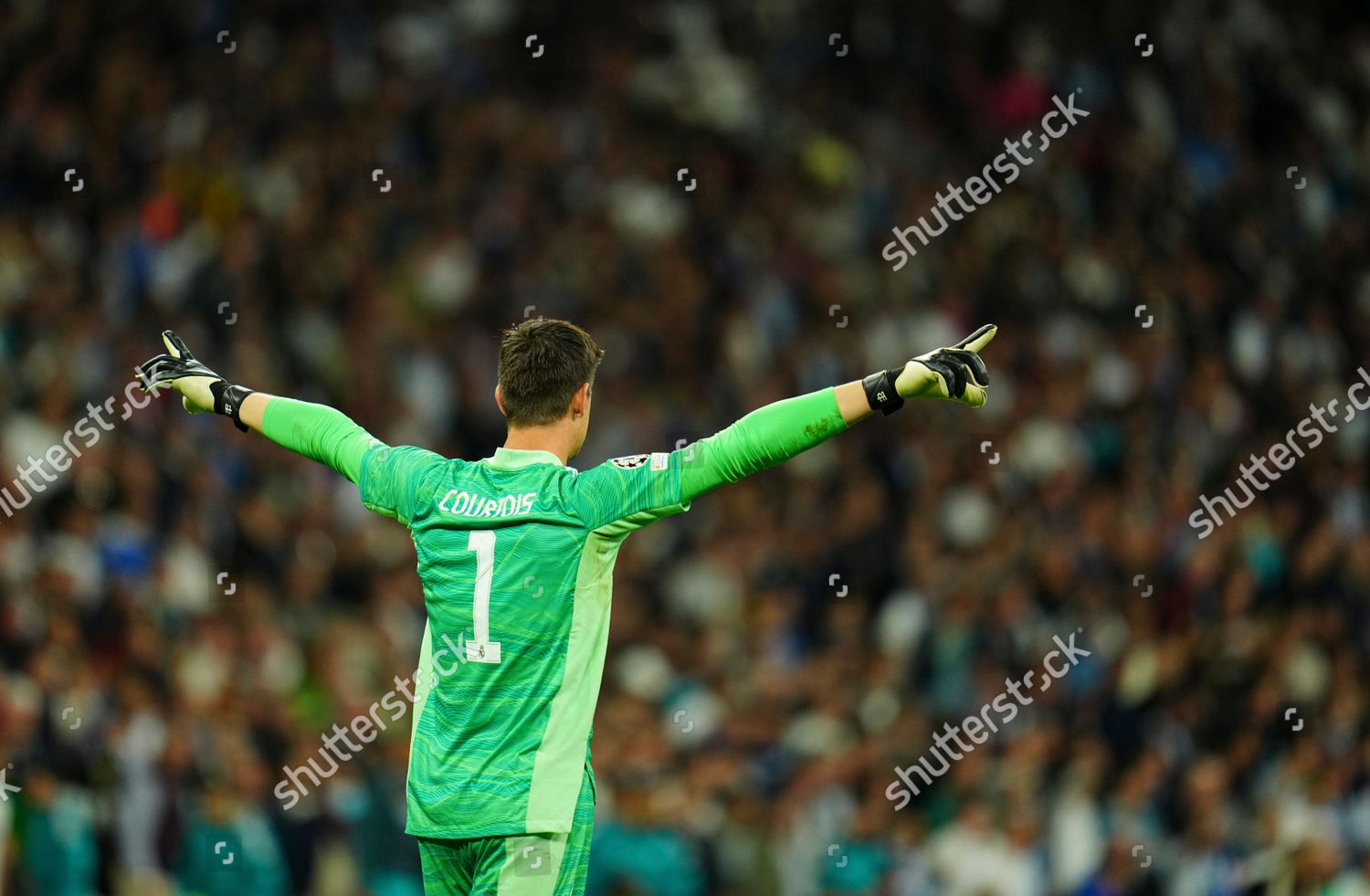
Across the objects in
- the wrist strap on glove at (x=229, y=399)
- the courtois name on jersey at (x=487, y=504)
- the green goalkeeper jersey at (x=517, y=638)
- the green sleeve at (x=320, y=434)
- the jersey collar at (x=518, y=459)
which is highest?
the wrist strap on glove at (x=229, y=399)

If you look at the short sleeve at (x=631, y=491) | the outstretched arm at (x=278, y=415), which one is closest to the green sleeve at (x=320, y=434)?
the outstretched arm at (x=278, y=415)

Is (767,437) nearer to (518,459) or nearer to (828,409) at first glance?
(828,409)

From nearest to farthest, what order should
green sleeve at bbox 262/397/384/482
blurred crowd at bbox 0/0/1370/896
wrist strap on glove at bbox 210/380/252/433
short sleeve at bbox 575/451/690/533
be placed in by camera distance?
1. short sleeve at bbox 575/451/690/533
2. green sleeve at bbox 262/397/384/482
3. wrist strap on glove at bbox 210/380/252/433
4. blurred crowd at bbox 0/0/1370/896

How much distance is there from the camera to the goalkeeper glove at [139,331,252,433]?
498 cm

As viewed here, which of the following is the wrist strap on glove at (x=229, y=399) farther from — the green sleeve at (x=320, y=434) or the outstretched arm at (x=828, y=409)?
the outstretched arm at (x=828, y=409)

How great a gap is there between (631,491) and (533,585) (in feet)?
Result: 1.05

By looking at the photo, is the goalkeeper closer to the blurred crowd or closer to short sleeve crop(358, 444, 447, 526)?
short sleeve crop(358, 444, 447, 526)

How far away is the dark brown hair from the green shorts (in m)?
0.90

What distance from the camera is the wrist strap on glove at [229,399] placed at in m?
4.96

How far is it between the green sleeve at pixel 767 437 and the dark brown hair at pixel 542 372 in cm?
39

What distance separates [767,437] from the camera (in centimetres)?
437

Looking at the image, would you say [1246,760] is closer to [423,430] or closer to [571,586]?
[423,430]

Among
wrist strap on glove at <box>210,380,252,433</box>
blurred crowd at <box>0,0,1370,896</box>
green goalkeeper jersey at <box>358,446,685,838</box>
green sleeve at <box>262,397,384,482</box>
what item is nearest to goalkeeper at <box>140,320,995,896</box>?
green goalkeeper jersey at <box>358,446,685,838</box>

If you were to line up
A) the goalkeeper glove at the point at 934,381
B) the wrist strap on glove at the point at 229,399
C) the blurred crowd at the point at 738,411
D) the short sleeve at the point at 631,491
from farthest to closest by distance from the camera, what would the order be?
the blurred crowd at the point at 738,411 → the wrist strap on glove at the point at 229,399 → the short sleeve at the point at 631,491 → the goalkeeper glove at the point at 934,381
